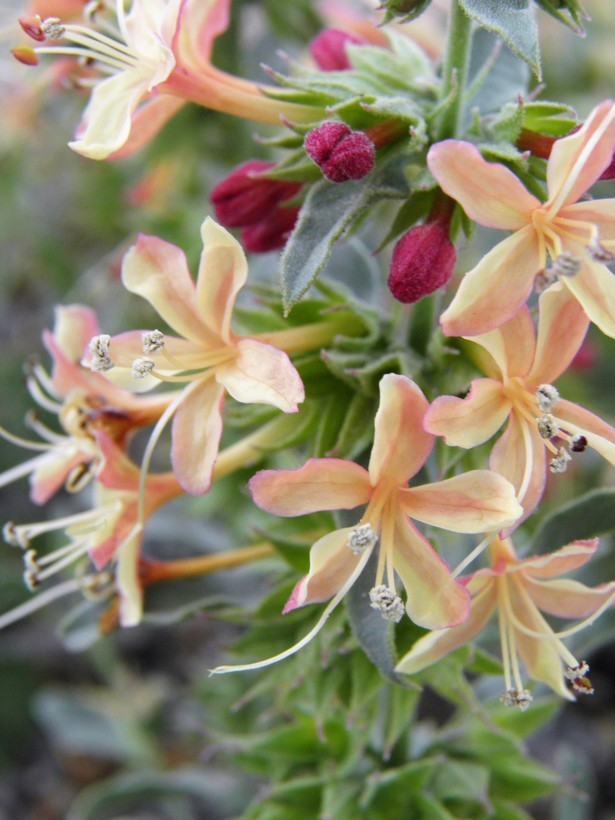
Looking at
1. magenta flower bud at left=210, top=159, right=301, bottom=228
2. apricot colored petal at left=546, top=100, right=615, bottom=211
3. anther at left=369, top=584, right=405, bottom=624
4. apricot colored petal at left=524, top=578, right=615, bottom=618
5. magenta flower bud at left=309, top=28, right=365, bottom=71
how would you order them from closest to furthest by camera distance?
apricot colored petal at left=546, top=100, right=615, bottom=211 < anther at left=369, top=584, right=405, bottom=624 < apricot colored petal at left=524, top=578, right=615, bottom=618 < magenta flower bud at left=210, top=159, right=301, bottom=228 < magenta flower bud at left=309, top=28, right=365, bottom=71

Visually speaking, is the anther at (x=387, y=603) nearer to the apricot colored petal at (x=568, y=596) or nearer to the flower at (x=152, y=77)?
the apricot colored petal at (x=568, y=596)

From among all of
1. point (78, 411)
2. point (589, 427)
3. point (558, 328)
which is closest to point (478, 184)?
point (558, 328)

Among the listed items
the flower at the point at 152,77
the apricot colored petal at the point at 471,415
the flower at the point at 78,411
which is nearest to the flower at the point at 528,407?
the apricot colored petal at the point at 471,415

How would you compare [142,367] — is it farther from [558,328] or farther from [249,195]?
[558,328]

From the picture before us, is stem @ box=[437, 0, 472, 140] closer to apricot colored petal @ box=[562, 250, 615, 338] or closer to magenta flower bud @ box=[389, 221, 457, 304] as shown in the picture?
magenta flower bud @ box=[389, 221, 457, 304]

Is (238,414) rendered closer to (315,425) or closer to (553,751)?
(315,425)

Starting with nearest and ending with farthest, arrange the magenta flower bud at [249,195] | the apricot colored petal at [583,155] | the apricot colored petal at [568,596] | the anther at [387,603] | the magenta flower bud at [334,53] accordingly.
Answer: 1. the apricot colored petal at [583,155]
2. the anther at [387,603]
3. the apricot colored petal at [568,596]
4. the magenta flower bud at [249,195]
5. the magenta flower bud at [334,53]

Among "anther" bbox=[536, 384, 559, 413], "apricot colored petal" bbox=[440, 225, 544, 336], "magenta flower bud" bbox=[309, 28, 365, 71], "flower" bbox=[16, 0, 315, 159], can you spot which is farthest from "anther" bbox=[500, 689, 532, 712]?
"magenta flower bud" bbox=[309, 28, 365, 71]
